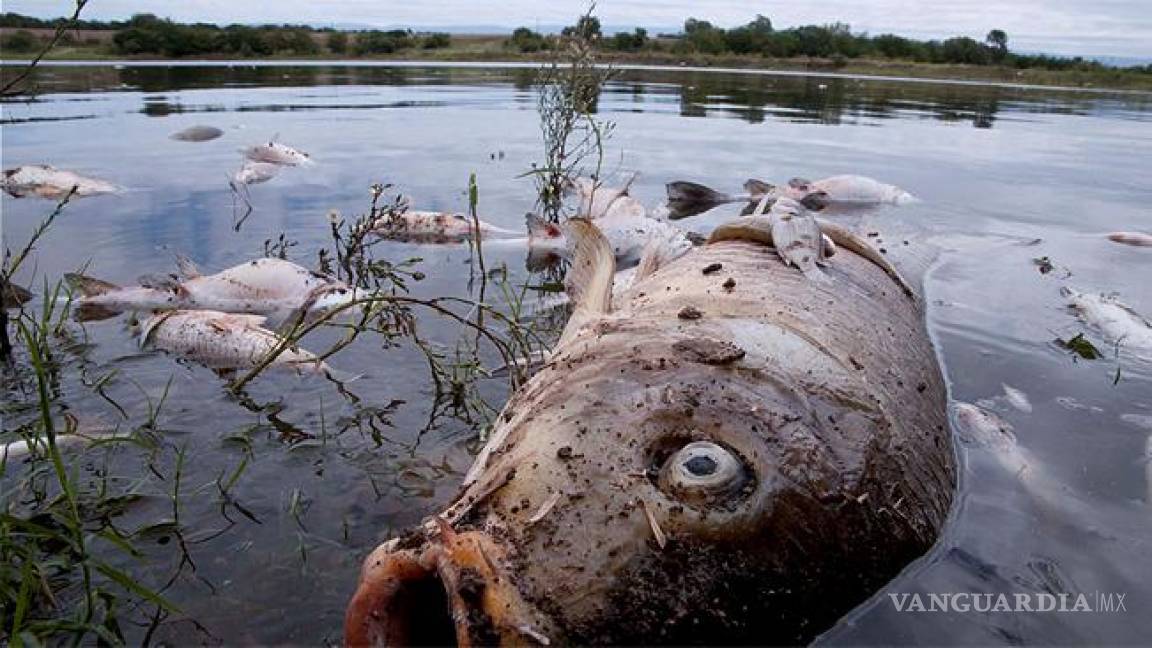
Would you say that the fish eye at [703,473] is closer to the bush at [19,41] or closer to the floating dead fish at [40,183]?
the floating dead fish at [40,183]

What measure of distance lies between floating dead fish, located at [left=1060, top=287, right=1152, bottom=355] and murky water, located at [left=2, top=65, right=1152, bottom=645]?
0.13 m

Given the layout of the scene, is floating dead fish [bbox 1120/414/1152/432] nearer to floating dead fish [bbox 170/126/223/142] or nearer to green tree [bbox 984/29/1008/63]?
floating dead fish [bbox 170/126/223/142]

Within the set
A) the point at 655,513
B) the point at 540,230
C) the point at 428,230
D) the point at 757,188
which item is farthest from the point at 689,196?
the point at 655,513

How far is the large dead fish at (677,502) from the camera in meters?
1.76

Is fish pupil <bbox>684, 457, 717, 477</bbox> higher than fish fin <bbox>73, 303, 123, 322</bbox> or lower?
higher

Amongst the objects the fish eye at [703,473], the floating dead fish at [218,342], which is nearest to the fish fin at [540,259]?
the floating dead fish at [218,342]

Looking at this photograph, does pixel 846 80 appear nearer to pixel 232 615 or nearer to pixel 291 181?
pixel 291 181

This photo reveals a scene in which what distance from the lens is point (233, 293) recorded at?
5707mm

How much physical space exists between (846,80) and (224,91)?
27341 millimetres

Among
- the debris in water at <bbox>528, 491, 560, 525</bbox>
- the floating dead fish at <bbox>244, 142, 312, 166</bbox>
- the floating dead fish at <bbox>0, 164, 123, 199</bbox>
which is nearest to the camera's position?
the debris in water at <bbox>528, 491, 560, 525</bbox>

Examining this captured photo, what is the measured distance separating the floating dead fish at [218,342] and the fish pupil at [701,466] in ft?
10.2

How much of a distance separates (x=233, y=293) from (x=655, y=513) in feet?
15.1

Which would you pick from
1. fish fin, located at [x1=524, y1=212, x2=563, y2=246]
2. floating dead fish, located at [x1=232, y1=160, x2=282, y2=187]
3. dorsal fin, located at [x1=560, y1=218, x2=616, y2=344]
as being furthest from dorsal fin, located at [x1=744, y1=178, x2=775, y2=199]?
dorsal fin, located at [x1=560, y1=218, x2=616, y2=344]

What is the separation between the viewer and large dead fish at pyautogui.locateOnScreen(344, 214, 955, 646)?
1.76 m
